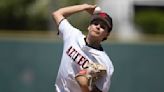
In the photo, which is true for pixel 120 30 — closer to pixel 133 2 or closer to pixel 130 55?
pixel 133 2

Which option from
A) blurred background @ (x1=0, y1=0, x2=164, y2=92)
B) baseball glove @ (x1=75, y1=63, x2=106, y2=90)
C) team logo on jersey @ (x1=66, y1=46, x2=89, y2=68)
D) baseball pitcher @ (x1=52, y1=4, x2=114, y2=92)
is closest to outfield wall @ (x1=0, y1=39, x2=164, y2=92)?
blurred background @ (x1=0, y1=0, x2=164, y2=92)

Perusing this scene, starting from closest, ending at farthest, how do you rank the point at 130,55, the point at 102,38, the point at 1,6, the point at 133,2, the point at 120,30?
1. the point at 102,38
2. the point at 130,55
3. the point at 1,6
4. the point at 120,30
5. the point at 133,2

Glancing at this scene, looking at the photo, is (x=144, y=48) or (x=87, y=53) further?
(x=144, y=48)

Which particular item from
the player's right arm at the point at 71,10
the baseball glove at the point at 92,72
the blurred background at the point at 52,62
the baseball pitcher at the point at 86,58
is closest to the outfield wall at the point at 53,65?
the blurred background at the point at 52,62

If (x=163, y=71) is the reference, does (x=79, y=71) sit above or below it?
above

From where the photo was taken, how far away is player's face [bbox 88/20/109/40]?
524 cm

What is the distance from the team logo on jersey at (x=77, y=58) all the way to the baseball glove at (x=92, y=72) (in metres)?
0.15

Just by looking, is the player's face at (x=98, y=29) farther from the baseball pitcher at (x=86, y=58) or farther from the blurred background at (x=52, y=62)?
the blurred background at (x=52, y=62)

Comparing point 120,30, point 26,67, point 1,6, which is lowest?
point 120,30

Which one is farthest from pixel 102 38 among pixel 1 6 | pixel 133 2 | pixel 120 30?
pixel 133 2

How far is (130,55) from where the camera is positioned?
30.6 ft

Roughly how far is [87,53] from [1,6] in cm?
1109

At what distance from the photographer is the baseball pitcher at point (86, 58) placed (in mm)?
5129

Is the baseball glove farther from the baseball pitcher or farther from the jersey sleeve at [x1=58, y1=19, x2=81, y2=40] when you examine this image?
the jersey sleeve at [x1=58, y1=19, x2=81, y2=40]
